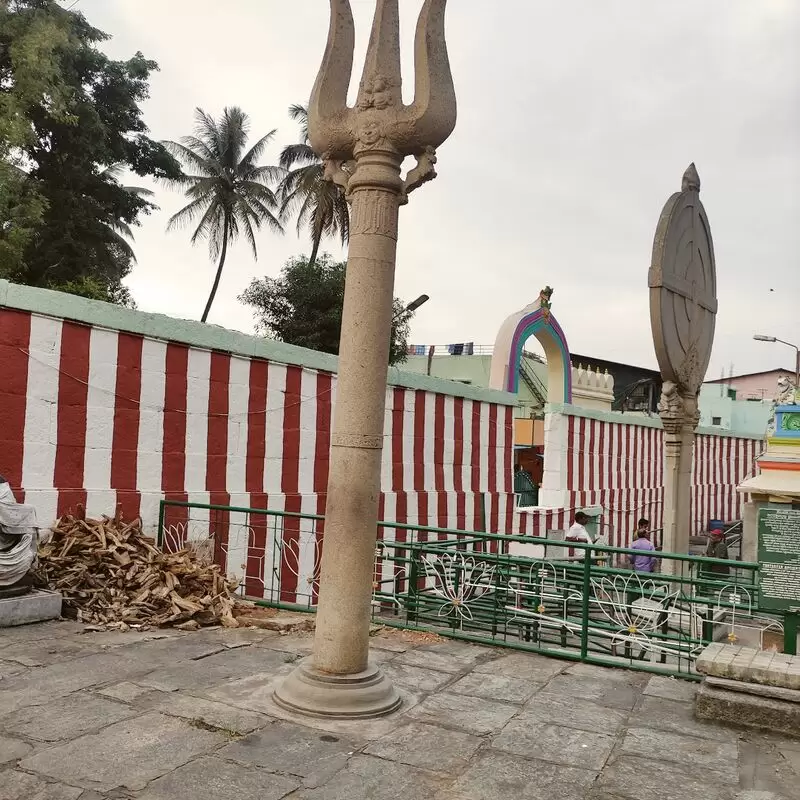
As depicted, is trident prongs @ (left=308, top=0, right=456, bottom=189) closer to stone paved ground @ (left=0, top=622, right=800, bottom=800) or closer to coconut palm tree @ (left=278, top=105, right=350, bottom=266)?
stone paved ground @ (left=0, top=622, right=800, bottom=800)

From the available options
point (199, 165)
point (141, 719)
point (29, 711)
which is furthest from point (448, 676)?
point (199, 165)

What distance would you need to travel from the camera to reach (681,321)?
8.77 meters

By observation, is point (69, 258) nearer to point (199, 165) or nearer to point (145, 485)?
point (199, 165)

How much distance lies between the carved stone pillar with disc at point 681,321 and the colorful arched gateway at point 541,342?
5556 mm

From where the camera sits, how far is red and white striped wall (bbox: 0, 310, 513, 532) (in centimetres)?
714

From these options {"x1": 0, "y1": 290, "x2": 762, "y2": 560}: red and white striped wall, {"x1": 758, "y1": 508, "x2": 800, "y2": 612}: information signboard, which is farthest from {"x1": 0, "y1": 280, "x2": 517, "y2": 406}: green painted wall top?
{"x1": 758, "y1": 508, "x2": 800, "y2": 612}: information signboard

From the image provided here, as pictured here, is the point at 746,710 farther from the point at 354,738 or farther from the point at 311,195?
the point at 311,195

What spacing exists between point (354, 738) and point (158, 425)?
16.7ft

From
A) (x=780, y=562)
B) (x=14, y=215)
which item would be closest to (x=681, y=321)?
(x=780, y=562)

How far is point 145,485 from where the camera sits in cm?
804

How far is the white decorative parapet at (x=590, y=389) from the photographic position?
2445 centimetres

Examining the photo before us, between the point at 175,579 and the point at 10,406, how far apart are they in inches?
86.7

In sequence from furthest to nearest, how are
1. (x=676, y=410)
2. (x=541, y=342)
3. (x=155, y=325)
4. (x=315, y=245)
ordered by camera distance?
(x=315, y=245) < (x=541, y=342) < (x=676, y=410) < (x=155, y=325)

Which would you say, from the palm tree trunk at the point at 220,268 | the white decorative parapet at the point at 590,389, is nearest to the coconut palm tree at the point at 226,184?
the palm tree trunk at the point at 220,268
